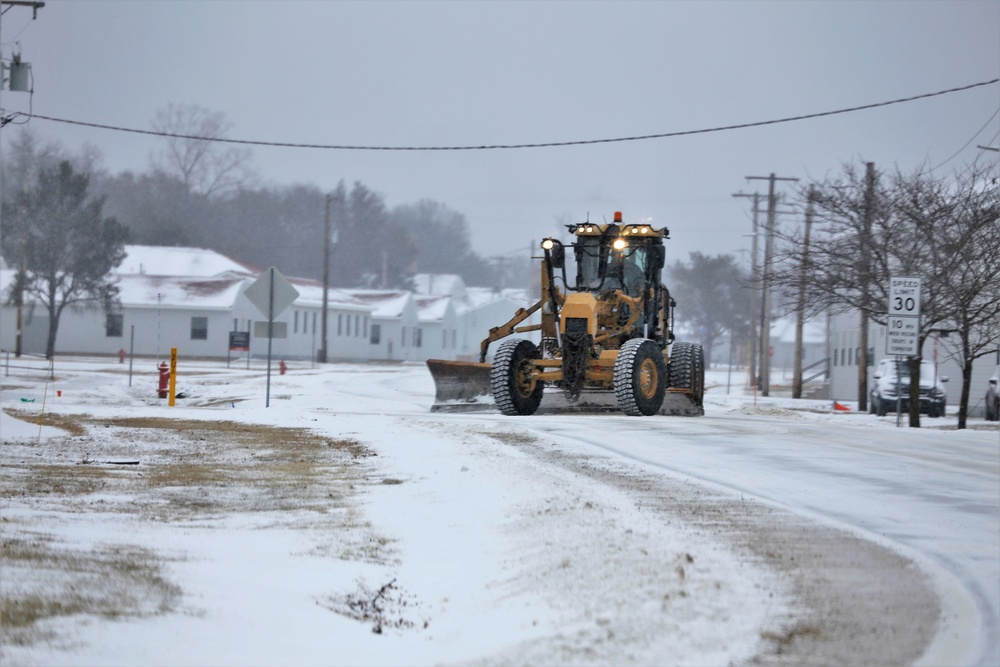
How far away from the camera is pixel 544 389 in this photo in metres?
22.9

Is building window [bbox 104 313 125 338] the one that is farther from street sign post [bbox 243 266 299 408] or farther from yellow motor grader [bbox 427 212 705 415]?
yellow motor grader [bbox 427 212 705 415]

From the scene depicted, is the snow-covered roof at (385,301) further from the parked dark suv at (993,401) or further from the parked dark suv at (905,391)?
the parked dark suv at (993,401)

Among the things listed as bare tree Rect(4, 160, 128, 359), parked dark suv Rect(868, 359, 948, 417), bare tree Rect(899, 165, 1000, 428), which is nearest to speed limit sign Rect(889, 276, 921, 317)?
bare tree Rect(899, 165, 1000, 428)

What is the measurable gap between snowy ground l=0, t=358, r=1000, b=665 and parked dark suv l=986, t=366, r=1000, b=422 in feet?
66.3

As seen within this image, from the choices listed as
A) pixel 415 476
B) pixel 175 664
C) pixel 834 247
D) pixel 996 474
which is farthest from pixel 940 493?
pixel 834 247

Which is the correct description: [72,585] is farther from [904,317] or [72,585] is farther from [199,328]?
[199,328]

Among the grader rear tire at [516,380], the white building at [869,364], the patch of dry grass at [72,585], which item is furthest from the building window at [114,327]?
the patch of dry grass at [72,585]

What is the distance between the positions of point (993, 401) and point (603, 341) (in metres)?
18.2

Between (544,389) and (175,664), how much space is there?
17491 mm

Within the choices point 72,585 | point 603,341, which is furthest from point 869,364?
point 72,585

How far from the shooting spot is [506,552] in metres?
8.24

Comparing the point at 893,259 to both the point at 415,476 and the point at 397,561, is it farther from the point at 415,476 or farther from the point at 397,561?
the point at 397,561

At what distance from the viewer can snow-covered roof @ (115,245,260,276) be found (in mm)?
78250

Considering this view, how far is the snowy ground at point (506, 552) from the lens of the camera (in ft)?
19.4
